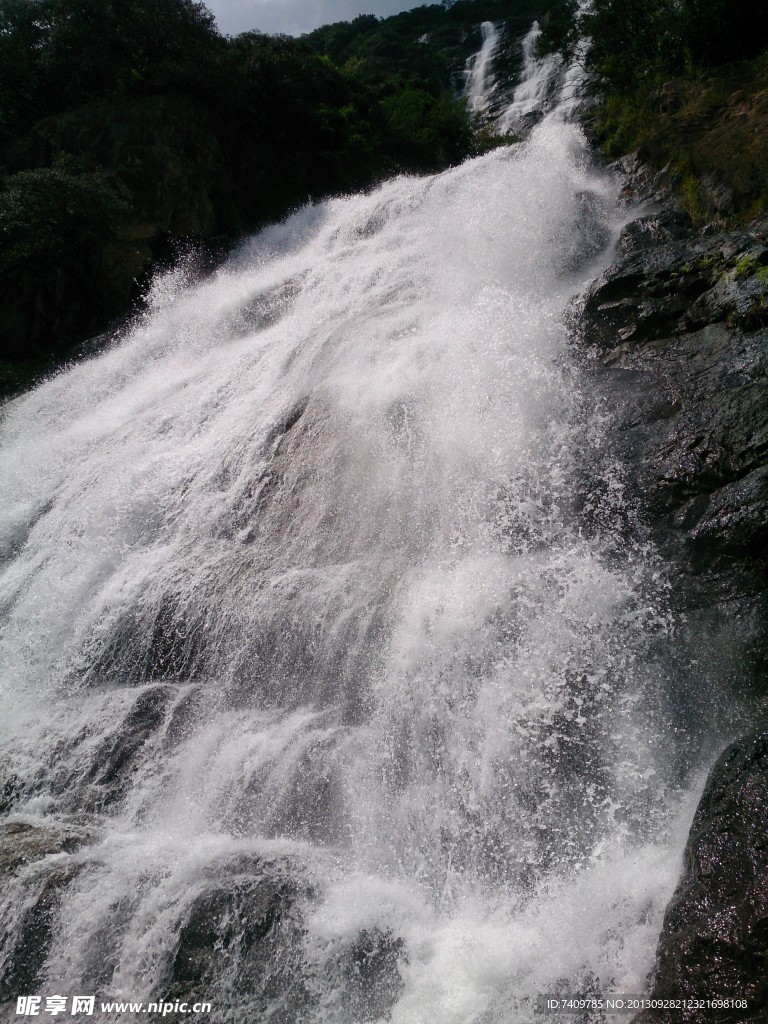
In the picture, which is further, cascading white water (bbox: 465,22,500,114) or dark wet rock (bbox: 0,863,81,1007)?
cascading white water (bbox: 465,22,500,114)

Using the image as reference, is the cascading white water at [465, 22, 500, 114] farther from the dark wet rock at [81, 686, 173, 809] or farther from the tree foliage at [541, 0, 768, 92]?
the dark wet rock at [81, 686, 173, 809]

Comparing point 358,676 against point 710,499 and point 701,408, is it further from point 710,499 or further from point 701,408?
point 701,408

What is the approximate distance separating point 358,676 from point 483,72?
3188cm

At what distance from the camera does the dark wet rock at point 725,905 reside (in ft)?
8.38

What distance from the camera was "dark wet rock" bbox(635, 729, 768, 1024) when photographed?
8.38 ft

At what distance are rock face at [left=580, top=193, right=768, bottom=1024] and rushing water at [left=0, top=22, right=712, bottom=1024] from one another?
300mm

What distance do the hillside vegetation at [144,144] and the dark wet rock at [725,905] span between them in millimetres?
13345

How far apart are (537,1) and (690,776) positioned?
145 ft

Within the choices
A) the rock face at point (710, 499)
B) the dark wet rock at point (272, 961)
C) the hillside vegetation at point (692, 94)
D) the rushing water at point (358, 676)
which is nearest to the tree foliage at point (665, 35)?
the hillside vegetation at point (692, 94)

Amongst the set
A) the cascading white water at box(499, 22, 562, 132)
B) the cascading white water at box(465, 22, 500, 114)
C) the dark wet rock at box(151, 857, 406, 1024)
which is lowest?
the dark wet rock at box(151, 857, 406, 1024)

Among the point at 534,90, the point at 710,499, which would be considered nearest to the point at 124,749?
the point at 710,499

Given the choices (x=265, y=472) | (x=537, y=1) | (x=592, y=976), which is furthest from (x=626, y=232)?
(x=537, y=1)

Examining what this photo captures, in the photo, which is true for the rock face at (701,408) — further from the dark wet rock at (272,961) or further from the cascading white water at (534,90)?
the cascading white water at (534,90)

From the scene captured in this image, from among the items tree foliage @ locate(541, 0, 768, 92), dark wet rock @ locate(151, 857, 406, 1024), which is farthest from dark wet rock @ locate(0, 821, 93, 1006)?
tree foliage @ locate(541, 0, 768, 92)
